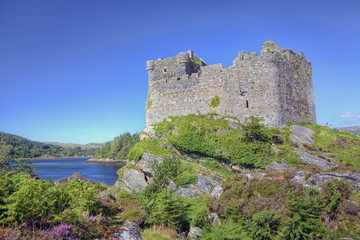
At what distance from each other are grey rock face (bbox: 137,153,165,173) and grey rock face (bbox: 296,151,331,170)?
1203 cm

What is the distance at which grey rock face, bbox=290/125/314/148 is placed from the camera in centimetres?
1978

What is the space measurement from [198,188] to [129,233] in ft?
28.6

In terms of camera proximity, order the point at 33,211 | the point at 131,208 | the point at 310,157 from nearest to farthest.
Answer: the point at 33,211
the point at 131,208
the point at 310,157

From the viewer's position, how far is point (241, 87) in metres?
22.5

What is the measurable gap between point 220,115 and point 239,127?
2.91 metres

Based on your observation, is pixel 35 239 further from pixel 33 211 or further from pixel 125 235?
pixel 125 235

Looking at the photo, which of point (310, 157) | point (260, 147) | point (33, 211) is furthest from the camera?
point (260, 147)

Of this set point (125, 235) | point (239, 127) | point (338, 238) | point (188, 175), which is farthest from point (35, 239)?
point (239, 127)

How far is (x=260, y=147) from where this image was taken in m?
18.8

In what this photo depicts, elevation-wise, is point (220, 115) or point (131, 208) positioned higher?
point (220, 115)

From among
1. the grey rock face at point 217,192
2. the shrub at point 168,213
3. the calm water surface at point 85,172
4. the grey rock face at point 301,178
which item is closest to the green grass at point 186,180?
the grey rock face at point 217,192

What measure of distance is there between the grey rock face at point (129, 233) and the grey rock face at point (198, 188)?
7.28 metres

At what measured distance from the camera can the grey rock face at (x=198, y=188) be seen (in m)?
17.0

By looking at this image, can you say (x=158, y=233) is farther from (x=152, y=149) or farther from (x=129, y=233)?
(x=152, y=149)
